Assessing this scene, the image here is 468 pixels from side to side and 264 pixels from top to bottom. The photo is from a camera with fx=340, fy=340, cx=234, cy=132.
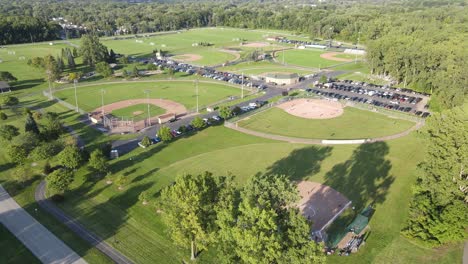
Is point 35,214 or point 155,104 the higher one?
point 155,104

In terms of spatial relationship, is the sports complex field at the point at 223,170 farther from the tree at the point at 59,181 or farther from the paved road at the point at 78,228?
the tree at the point at 59,181

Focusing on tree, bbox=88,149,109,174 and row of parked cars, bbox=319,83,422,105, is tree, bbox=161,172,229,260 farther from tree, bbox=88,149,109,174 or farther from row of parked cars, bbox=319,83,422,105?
row of parked cars, bbox=319,83,422,105

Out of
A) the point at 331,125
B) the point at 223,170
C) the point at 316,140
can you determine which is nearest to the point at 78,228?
the point at 223,170

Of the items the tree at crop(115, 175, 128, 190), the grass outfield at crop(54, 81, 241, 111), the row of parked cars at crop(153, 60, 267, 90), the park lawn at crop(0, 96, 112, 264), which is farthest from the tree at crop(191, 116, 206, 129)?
the row of parked cars at crop(153, 60, 267, 90)

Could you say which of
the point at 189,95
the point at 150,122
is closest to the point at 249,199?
the point at 150,122

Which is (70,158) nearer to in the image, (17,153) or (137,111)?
(17,153)

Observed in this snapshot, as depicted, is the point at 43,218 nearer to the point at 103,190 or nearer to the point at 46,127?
the point at 103,190

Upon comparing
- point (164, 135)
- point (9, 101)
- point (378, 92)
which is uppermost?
point (378, 92)

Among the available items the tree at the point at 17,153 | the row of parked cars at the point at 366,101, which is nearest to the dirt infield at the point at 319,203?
the tree at the point at 17,153
